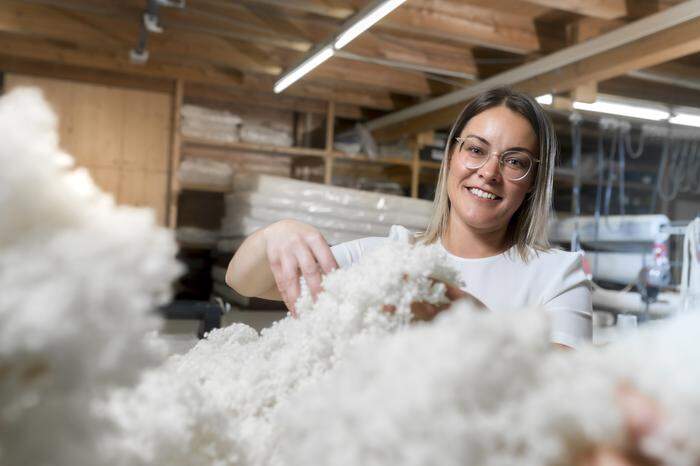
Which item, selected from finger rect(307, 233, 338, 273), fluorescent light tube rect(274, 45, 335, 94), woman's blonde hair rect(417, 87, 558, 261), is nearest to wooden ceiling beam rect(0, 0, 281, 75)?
fluorescent light tube rect(274, 45, 335, 94)

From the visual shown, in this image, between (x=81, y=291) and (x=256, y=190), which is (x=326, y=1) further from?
(x=81, y=291)

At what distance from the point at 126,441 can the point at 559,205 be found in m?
5.74

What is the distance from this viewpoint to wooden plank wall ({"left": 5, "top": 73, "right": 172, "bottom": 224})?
4.18 m

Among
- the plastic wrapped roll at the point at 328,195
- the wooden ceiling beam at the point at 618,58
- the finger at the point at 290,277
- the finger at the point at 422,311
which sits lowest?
the finger at the point at 290,277

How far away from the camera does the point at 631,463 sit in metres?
0.23

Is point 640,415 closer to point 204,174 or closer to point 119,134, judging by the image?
point 204,174

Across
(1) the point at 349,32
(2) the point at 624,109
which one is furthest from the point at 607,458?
(2) the point at 624,109

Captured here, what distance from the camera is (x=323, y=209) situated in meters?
3.77

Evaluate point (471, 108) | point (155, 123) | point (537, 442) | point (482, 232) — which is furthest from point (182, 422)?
point (155, 123)

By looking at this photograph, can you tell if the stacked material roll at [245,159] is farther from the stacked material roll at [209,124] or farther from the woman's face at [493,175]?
the woman's face at [493,175]

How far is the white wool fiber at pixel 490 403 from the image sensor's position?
0.73 ft

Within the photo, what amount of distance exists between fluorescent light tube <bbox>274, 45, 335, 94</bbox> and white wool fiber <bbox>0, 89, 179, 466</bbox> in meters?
2.93

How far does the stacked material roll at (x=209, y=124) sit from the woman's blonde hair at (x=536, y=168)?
327 centimetres

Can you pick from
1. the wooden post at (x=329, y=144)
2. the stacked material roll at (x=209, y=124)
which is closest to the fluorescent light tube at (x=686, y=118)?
the wooden post at (x=329, y=144)
